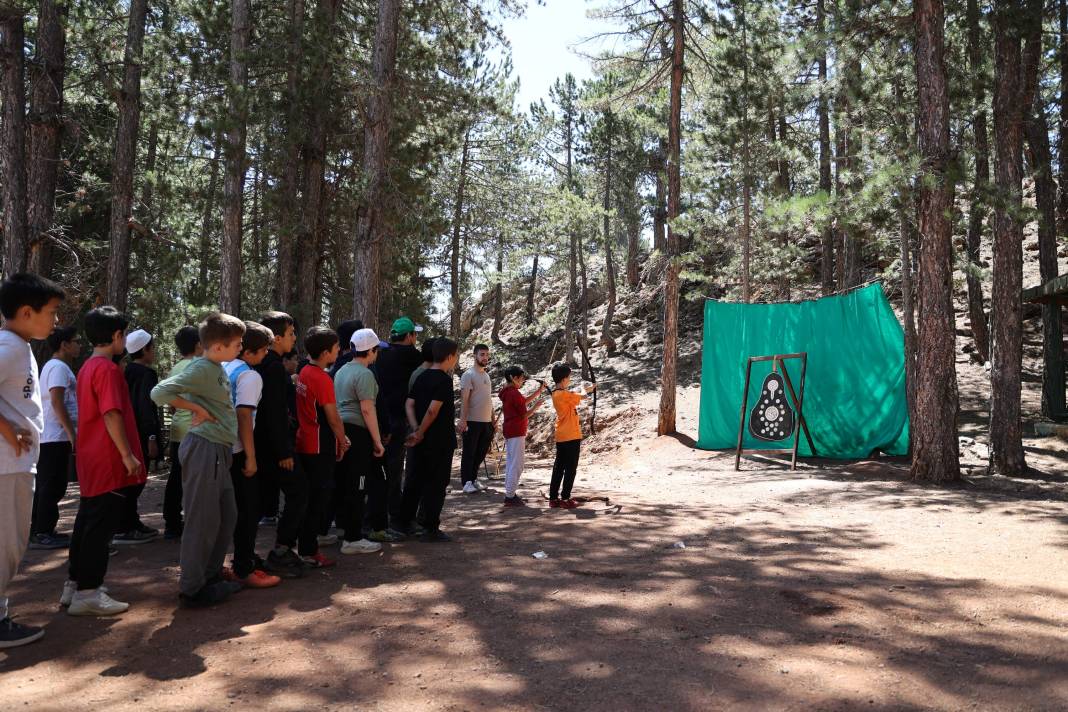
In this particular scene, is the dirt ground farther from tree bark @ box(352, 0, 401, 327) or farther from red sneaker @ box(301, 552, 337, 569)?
tree bark @ box(352, 0, 401, 327)

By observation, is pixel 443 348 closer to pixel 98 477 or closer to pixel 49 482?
pixel 98 477

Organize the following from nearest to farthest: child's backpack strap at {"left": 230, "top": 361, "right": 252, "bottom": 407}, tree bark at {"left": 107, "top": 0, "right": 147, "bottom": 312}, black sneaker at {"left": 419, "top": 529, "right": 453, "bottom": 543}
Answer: child's backpack strap at {"left": 230, "top": 361, "right": 252, "bottom": 407} < black sneaker at {"left": 419, "top": 529, "right": 453, "bottom": 543} < tree bark at {"left": 107, "top": 0, "right": 147, "bottom": 312}

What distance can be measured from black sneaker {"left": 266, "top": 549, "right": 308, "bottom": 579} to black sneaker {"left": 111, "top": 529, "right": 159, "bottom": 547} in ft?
5.65

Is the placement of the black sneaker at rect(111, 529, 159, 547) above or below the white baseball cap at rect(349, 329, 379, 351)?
below

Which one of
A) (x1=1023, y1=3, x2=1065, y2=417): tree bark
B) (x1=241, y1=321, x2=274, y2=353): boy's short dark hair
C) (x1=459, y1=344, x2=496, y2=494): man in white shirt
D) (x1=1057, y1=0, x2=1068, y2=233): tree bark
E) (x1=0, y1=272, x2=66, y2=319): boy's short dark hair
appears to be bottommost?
(x1=459, y1=344, x2=496, y2=494): man in white shirt

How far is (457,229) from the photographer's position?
1914 centimetres

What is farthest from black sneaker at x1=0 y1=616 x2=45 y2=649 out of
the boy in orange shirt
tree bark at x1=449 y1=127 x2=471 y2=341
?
tree bark at x1=449 y1=127 x2=471 y2=341

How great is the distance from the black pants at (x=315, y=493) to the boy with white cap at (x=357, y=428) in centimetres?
32

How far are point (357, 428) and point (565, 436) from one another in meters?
2.70

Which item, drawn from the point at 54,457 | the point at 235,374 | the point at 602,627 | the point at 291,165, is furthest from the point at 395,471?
the point at 291,165

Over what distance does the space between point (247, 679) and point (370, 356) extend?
2.57m

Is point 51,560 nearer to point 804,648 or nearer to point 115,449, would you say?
point 115,449

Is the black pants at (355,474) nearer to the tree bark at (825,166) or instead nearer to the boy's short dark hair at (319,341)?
the boy's short dark hair at (319,341)

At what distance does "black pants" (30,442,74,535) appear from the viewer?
5359 millimetres
